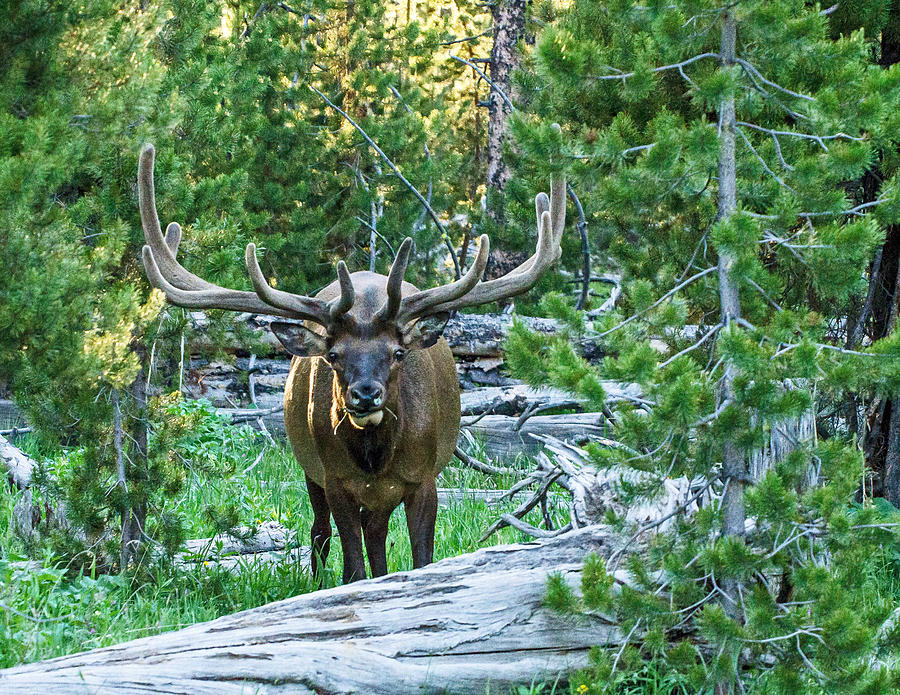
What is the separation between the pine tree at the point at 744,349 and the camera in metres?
3.56

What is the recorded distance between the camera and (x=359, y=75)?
11.5 meters

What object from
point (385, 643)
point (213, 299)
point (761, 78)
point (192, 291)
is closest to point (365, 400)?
point (213, 299)

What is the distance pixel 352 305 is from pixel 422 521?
1259mm

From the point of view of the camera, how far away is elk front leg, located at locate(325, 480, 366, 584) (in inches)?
230

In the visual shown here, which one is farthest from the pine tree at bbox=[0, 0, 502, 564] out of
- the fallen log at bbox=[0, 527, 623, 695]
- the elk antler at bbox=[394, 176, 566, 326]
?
the fallen log at bbox=[0, 527, 623, 695]

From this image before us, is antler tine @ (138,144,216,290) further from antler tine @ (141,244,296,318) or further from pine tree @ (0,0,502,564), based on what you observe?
pine tree @ (0,0,502,564)

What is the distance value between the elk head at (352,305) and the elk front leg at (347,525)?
0.59 meters

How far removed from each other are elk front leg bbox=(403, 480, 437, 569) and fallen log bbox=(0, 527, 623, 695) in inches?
43.9

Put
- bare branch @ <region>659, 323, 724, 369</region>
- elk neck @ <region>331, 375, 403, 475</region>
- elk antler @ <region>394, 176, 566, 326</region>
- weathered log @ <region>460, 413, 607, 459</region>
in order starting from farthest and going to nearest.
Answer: weathered log @ <region>460, 413, 607, 459</region>
elk neck @ <region>331, 375, 403, 475</region>
elk antler @ <region>394, 176, 566, 326</region>
bare branch @ <region>659, 323, 724, 369</region>

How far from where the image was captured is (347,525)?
19.2 feet

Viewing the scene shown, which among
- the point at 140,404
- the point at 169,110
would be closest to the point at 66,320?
the point at 140,404

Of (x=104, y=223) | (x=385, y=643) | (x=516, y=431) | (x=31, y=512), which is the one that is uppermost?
(x=104, y=223)

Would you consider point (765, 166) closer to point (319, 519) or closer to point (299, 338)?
point (299, 338)

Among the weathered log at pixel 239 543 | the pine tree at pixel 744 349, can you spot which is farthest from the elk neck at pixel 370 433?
the pine tree at pixel 744 349
